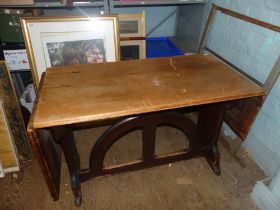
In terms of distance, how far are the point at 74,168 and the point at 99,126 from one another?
0.72 metres

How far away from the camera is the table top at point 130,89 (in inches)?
45.1

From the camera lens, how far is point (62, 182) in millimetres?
A: 1696

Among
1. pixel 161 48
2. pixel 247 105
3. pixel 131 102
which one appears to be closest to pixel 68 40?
pixel 131 102

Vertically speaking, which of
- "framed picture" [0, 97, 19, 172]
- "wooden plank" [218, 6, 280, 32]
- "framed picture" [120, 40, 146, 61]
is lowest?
"framed picture" [0, 97, 19, 172]

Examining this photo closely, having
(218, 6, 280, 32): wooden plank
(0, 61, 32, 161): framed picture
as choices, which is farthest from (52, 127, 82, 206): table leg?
(218, 6, 280, 32): wooden plank

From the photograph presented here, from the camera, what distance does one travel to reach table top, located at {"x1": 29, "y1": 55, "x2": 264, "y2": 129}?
3.76 ft

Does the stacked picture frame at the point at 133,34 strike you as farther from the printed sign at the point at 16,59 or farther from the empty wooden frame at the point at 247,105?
the printed sign at the point at 16,59

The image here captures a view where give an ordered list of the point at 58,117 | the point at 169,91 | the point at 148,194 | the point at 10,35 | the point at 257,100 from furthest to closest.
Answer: the point at 10,35 < the point at 148,194 < the point at 257,100 < the point at 169,91 < the point at 58,117

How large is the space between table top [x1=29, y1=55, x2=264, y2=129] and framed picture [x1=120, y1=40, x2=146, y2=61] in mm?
383

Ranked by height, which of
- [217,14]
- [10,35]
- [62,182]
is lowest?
[62,182]

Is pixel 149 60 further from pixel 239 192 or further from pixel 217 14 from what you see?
pixel 239 192

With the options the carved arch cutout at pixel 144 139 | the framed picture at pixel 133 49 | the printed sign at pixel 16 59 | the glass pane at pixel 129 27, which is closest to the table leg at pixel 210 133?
the carved arch cutout at pixel 144 139

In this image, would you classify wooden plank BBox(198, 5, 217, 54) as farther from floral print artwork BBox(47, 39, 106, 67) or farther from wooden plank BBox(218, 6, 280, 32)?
floral print artwork BBox(47, 39, 106, 67)

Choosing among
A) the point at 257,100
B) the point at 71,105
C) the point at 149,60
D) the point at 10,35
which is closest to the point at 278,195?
A: the point at 257,100
